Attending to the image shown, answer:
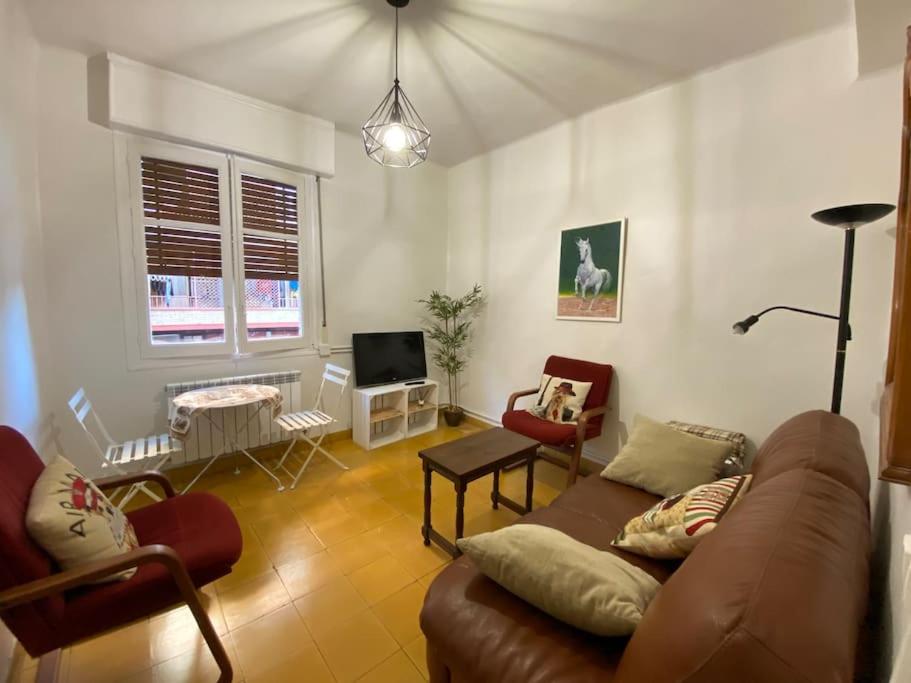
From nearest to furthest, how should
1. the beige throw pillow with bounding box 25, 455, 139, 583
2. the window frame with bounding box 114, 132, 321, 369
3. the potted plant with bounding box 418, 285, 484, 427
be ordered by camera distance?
the beige throw pillow with bounding box 25, 455, 139, 583 → the window frame with bounding box 114, 132, 321, 369 → the potted plant with bounding box 418, 285, 484, 427

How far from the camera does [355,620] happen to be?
5.57 ft

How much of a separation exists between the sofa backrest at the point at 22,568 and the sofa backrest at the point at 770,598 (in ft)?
5.25

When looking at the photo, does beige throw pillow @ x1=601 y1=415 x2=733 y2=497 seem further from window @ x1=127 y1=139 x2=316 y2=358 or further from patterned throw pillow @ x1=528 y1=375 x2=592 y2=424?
window @ x1=127 y1=139 x2=316 y2=358

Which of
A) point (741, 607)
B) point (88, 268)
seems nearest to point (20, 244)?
point (88, 268)

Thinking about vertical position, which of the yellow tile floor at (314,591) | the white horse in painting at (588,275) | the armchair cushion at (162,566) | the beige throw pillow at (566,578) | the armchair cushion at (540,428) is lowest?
the yellow tile floor at (314,591)

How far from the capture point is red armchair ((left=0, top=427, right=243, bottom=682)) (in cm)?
106

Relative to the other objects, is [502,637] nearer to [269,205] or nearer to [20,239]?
[20,239]

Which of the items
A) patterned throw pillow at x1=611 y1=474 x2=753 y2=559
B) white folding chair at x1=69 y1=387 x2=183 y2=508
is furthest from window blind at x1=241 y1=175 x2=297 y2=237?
patterned throw pillow at x1=611 y1=474 x2=753 y2=559

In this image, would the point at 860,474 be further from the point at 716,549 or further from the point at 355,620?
the point at 355,620

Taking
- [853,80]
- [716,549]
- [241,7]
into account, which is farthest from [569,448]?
[241,7]

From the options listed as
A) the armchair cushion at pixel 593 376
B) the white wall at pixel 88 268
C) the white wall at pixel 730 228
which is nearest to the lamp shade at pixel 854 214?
the white wall at pixel 730 228

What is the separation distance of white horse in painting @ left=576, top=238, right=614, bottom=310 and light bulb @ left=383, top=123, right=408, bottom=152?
5.83ft

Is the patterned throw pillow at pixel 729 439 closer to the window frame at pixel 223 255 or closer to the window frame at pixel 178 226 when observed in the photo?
the window frame at pixel 223 255

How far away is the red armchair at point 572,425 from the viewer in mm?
2662
